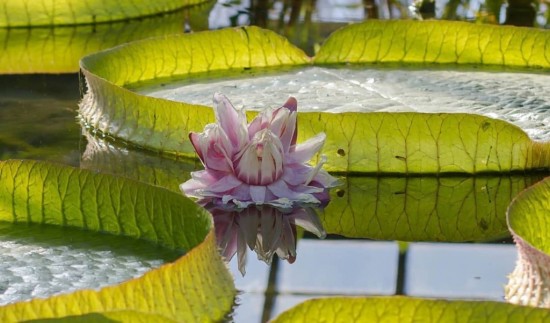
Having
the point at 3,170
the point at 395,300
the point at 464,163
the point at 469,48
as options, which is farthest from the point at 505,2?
the point at 395,300

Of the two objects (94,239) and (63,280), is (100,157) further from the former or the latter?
(63,280)

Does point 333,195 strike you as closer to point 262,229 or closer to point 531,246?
point 262,229

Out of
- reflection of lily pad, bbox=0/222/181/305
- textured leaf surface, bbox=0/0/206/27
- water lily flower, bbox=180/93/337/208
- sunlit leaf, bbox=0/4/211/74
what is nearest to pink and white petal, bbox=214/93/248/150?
water lily flower, bbox=180/93/337/208

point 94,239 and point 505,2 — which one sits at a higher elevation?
point 94,239

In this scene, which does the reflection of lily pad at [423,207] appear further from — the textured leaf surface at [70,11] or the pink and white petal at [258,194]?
the textured leaf surface at [70,11]

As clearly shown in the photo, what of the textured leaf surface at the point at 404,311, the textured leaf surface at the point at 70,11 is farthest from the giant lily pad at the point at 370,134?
the textured leaf surface at the point at 70,11

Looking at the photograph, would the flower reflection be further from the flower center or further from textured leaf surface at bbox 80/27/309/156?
textured leaf surface at bbox 80/27/309/156

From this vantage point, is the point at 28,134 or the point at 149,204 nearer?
the point at 149,204
